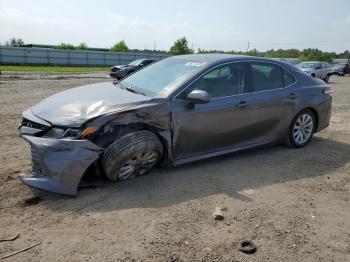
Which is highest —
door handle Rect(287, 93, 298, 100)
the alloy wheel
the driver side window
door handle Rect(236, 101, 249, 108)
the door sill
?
the driver side window

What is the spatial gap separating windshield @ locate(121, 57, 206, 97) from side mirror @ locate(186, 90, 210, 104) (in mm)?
312

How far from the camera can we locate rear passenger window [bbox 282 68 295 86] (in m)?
5.90

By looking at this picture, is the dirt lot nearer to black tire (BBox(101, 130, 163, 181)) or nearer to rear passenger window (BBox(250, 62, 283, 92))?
black tire (BBox(101, 130, 163, 181))

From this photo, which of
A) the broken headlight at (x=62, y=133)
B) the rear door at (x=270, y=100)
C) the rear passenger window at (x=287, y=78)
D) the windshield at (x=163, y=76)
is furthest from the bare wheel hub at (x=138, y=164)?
the rear passenger window at (x=287, y=78)

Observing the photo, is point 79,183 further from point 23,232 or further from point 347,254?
point 347,254

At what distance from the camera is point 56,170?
3750 mm

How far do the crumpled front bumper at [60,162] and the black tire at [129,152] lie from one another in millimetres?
292

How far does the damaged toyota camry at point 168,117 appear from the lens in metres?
3.87

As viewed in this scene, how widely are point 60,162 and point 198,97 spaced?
6.13 feet

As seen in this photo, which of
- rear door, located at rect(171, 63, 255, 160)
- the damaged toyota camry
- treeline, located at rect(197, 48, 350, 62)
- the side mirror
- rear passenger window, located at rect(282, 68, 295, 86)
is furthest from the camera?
treeline, located at rect(197, 48, 350, 62)

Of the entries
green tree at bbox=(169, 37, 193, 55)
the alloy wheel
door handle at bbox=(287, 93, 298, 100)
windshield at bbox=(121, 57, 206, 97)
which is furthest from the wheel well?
green tree at bbox=(169, 37, 193, 55)

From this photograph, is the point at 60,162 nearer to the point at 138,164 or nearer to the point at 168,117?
the point at 138,164

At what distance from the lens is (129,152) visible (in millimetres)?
4168

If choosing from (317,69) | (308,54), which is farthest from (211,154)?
(308,54)
